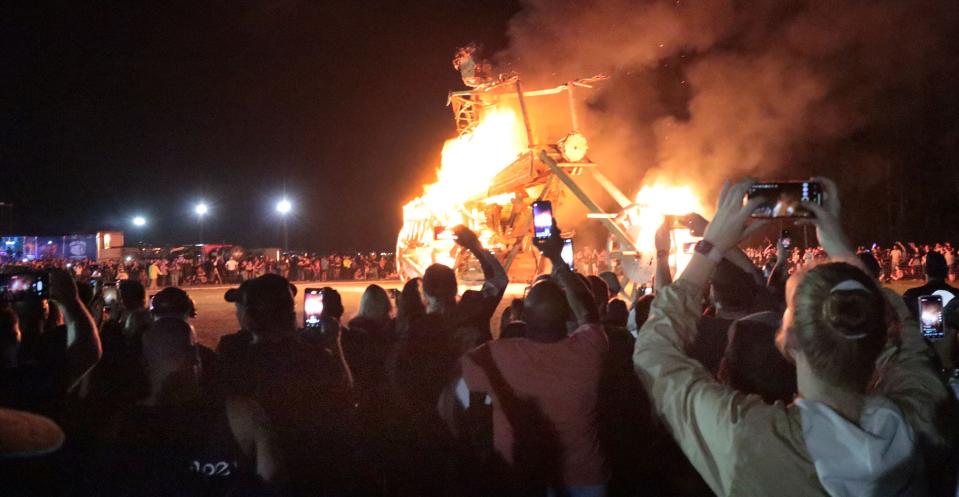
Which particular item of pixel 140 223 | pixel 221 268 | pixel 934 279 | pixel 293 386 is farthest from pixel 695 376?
pixel 140 223

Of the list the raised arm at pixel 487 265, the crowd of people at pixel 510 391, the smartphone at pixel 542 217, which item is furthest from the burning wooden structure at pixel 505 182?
the crowd of people at pixel 510 391

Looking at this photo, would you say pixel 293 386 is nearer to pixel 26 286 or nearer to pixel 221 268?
pixel 26 286

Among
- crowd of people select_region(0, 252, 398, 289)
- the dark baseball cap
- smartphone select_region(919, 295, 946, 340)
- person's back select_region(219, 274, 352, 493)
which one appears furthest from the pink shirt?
crowd of people select_region(0, 252, 398, 289)

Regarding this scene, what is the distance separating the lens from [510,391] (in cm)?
327

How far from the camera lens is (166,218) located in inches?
2894

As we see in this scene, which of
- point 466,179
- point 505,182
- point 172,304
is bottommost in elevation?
point 172,304

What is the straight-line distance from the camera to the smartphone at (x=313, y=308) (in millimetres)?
5480

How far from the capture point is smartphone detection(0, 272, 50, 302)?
3.63 m

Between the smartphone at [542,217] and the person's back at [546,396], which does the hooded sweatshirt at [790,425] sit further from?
the smartphone at [542,217]

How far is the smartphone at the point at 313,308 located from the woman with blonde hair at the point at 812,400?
149 inches

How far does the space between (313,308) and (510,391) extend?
2784mm

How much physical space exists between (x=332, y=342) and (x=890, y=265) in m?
33.0

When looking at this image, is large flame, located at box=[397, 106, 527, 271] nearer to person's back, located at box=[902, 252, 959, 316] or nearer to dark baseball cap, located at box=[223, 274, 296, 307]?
person's back, located at box=[902, 252, 959, 316]

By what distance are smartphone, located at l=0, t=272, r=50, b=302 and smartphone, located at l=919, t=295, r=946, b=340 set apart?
5.38 metres
